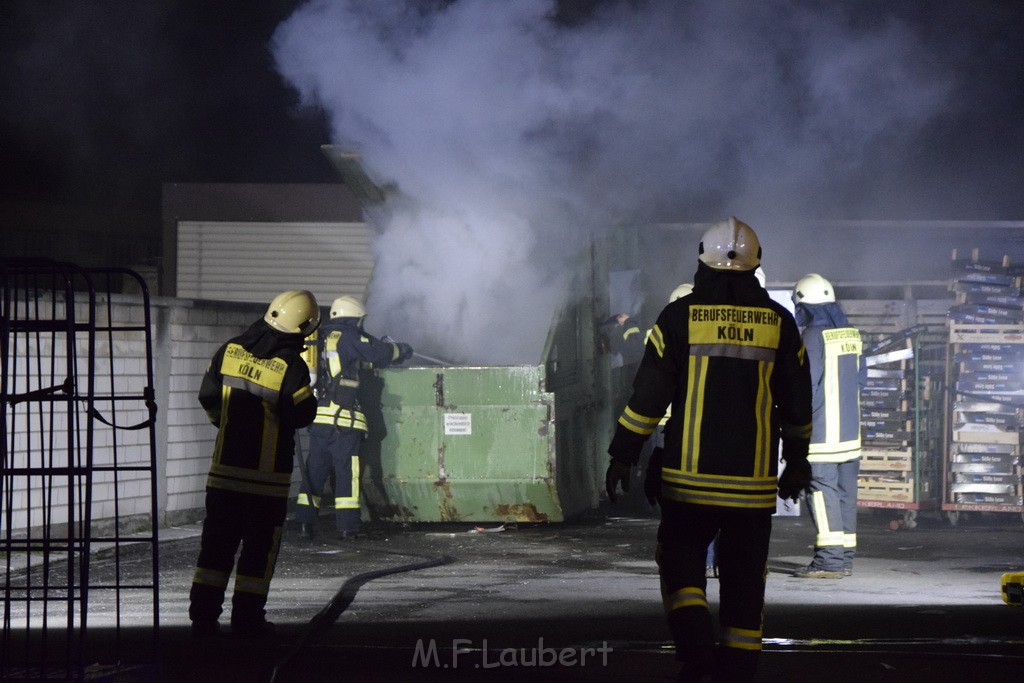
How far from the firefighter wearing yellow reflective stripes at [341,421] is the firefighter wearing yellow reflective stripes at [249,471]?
4.02 m

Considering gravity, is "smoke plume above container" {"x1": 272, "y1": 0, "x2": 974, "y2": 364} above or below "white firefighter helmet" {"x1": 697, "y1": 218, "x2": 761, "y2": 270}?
above

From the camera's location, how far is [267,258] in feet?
62.9

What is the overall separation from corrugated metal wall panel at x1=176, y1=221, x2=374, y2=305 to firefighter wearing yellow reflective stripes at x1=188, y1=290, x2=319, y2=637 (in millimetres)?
12291

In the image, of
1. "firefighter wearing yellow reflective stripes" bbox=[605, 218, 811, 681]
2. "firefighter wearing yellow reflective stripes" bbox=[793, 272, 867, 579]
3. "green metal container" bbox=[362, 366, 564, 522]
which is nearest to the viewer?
"firefighter wearing yellow reflective stripes" bbox=[605, 218, 811, 681]

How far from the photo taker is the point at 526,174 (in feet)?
39.3

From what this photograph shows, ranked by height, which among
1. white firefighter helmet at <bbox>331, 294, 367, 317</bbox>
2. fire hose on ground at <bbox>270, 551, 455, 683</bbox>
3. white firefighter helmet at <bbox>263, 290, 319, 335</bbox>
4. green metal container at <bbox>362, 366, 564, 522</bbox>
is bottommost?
fire hose on ground at <bbox>270, 551, 455, 683</bbox>

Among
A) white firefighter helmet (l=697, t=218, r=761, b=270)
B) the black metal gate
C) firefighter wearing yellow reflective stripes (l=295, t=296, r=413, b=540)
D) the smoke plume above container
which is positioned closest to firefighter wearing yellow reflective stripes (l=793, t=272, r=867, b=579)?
white firefighter helmet (l=697, t=218, r=761, b=270)

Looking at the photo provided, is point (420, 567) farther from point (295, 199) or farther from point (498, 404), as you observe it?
point (295, 199)

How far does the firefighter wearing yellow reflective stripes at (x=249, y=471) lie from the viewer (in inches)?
253

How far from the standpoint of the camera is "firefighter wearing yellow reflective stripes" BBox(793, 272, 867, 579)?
8.41 m

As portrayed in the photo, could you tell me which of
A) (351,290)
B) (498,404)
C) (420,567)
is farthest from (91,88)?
(420,567)

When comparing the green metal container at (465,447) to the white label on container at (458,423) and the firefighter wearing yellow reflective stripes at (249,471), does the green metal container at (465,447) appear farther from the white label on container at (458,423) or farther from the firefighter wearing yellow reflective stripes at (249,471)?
the firefighter wearing yellow reflective stripes at (249,471)

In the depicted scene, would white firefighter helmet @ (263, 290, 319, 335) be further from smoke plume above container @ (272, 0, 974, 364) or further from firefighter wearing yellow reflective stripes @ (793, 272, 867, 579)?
smoke plume above container @ (272, 0, 974, 364)

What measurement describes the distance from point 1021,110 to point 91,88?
13.2m
